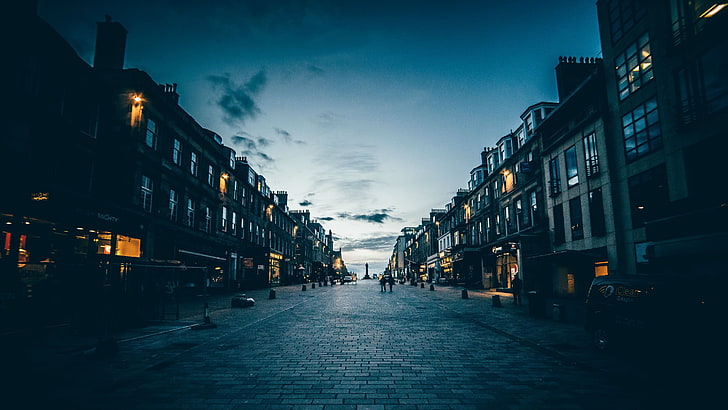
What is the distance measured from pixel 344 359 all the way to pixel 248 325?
6232mm

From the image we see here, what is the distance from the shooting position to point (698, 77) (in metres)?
14.7

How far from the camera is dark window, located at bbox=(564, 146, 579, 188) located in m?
23.9

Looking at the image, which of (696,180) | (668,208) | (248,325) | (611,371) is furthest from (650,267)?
(248,325)

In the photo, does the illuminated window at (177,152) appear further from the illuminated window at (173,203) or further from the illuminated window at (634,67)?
the illuminated window at (634,67)

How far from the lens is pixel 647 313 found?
7.37 meters

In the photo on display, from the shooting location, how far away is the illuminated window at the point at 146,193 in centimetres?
2083

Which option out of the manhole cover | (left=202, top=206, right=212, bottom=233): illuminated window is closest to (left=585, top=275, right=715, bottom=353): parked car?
the manhole cover

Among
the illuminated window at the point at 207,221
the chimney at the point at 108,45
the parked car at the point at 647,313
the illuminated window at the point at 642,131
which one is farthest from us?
the illuminated window at the point at 207,221

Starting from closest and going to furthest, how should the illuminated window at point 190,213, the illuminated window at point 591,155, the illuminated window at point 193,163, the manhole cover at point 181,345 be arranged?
the manhole cover at point 181,345 < the illuminated window at point 591,155 < the illuminated window at point 190,213 < the illuminated window at point 193,163

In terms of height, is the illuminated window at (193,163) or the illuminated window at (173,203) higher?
the illuminated window at (193,163)

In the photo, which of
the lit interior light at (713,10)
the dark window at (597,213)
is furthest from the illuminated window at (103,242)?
the lit interior light at (713,10)

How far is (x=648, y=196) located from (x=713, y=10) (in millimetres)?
7913

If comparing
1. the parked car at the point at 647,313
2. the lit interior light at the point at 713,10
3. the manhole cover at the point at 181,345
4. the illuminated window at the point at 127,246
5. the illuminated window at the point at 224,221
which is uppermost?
the lit interior light at the point at 713,10

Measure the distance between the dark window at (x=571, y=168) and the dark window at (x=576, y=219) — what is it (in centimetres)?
120
